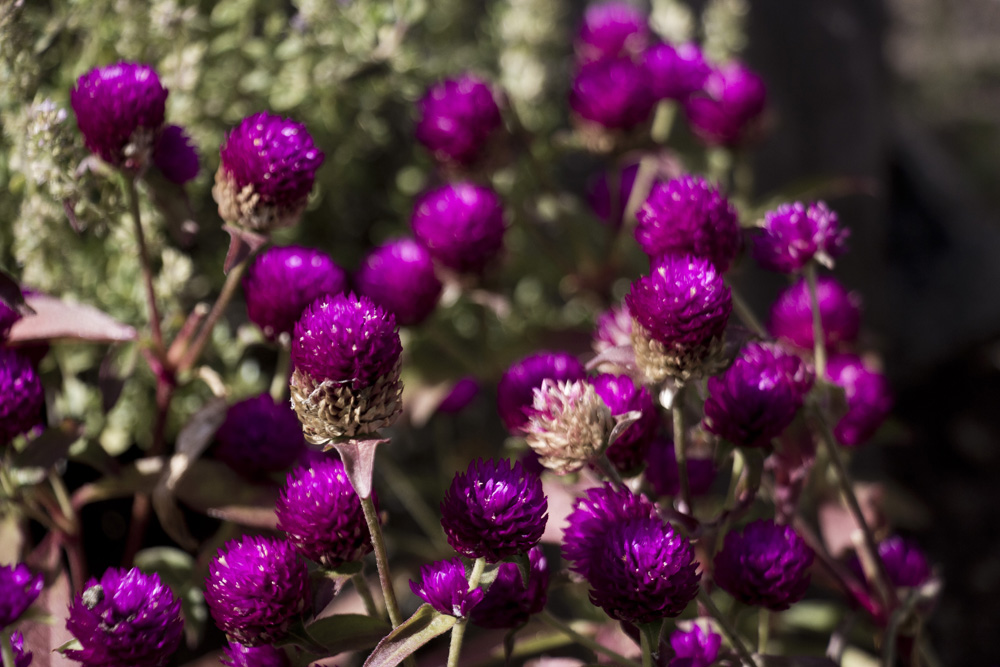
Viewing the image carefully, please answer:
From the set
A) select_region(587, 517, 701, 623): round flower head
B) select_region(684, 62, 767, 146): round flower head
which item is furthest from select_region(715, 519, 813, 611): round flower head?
select_region(684, 62, 767, 146): round flower head

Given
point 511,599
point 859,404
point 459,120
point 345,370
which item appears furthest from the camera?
point 459,120

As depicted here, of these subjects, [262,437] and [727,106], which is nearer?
[262,437]

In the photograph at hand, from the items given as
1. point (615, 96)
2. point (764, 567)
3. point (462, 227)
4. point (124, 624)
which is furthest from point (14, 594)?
point (615, 96)

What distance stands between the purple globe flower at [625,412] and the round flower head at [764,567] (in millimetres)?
100

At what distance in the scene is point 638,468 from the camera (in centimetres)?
82

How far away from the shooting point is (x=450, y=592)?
66cm

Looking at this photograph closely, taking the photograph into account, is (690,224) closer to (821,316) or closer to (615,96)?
(821,316)

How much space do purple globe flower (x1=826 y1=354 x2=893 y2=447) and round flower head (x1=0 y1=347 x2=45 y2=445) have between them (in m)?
0.78

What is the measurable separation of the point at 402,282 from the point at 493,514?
0.56 m

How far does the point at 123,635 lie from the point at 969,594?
1.94m

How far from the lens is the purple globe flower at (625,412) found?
29.9 inches

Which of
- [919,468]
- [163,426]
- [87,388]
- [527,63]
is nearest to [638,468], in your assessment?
[163,426]

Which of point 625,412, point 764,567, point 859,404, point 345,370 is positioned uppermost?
point 345,370

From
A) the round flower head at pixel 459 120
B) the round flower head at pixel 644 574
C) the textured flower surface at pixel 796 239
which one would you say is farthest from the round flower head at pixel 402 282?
the round flower head at pixel 644 574
